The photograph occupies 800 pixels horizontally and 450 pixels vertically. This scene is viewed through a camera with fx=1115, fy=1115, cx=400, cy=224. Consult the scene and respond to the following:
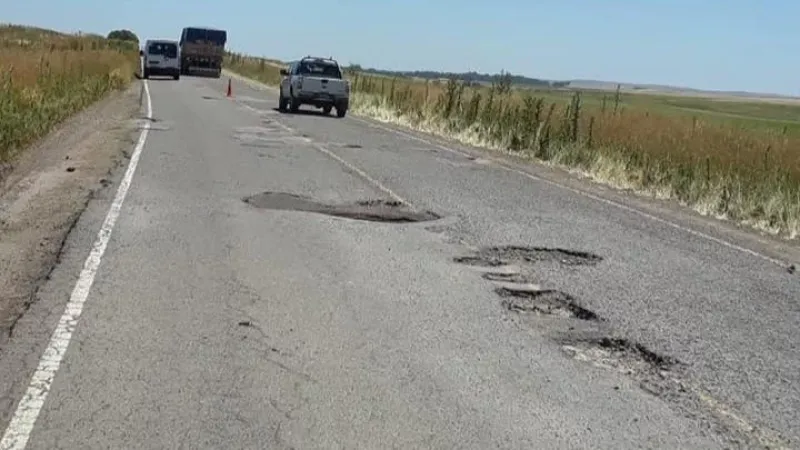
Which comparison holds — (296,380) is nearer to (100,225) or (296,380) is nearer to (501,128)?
(100,225)

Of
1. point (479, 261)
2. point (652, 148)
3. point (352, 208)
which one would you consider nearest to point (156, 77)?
point (652, 148)

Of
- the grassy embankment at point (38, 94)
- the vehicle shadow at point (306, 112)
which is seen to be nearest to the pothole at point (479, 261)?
the grassy embankment at point (38, 94)

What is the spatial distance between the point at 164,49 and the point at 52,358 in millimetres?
57347

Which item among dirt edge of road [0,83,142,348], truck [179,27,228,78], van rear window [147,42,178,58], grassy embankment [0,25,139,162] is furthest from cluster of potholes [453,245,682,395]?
truck [179,27,228,78]

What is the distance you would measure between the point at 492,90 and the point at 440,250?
2133 centimetres

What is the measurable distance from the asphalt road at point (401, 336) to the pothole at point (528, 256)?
0.06m

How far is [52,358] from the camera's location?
20.4ft

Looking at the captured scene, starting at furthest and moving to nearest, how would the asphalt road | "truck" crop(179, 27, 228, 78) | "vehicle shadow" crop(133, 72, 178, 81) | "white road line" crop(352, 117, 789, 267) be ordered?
"truck" crop(179, 27, 228, 78), "vehicle shadow" crop(133, 72, 178, 81), "white road line" crop(352, 117, 789, 267), the asphalt road

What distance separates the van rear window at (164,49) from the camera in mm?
61125

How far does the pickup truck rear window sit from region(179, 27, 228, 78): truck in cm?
3518

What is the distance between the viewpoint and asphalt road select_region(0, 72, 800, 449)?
17.8 ft

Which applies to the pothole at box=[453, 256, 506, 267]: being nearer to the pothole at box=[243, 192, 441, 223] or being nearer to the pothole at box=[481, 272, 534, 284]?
the pothole at box=[481, 272, 534, 284]

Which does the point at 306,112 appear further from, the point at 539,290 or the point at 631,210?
the point at 539,290

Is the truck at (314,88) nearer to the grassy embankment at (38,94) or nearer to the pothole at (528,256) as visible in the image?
the grassy embankment at (38,94)
